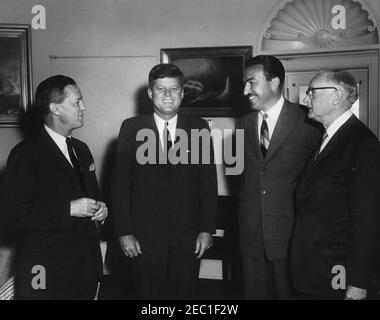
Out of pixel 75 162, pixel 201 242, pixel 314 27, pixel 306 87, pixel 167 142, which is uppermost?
pixel 314 27

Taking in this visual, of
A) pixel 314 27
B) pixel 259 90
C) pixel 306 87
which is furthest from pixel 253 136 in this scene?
pixel 314 27

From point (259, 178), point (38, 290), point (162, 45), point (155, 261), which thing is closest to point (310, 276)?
point (259, 178)

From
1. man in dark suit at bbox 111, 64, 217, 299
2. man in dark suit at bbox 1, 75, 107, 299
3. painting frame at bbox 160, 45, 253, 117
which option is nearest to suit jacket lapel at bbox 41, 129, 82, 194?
man in dark suit at bbox 1, 75, 107, 299

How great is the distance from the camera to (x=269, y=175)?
2.42 m

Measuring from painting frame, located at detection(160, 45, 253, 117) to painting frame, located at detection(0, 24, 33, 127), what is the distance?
5.20 feet

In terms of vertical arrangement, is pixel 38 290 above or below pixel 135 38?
below

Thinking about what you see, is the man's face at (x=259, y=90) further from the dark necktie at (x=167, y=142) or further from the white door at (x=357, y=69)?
the white door at (x=357, y=69)

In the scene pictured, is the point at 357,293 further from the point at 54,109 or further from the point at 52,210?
the point at 54,109

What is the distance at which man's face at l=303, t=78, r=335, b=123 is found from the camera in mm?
2145

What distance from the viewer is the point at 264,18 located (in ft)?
15.0

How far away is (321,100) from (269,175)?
53cm

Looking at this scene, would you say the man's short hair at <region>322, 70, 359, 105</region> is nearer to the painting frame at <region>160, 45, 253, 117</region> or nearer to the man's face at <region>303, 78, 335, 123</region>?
the man's face at <region>303, 78, 335, 123</region>

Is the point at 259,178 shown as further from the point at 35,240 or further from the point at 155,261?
the point at 35,240
